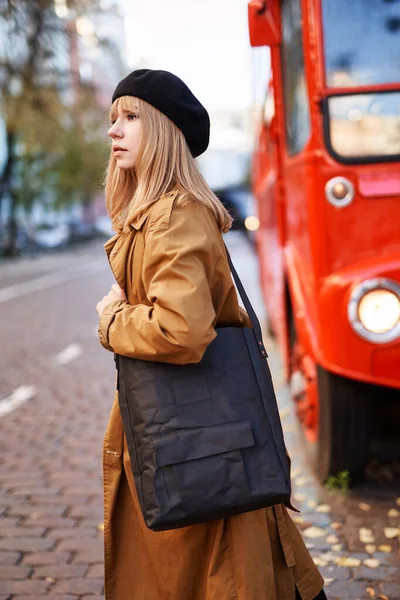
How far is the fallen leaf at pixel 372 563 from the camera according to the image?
378 cm

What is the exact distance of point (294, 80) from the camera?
4.71m

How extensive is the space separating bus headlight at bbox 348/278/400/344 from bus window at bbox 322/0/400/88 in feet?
3.48

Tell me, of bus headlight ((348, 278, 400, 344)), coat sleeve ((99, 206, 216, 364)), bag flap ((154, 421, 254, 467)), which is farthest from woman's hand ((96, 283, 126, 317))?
bus headlight ((348, 278, 400, 344))

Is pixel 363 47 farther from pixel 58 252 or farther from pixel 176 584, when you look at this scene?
pixel 58 252

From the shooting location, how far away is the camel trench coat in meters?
2.20

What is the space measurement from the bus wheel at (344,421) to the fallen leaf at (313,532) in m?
0.43

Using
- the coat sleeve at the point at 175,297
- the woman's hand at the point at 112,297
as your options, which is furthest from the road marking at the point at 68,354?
the coat sleeve at the point at 175,297

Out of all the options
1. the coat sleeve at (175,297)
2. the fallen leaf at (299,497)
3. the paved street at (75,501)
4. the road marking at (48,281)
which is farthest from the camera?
the road marking at (48,281)

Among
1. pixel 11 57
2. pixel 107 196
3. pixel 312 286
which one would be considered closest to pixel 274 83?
pixel 312 286

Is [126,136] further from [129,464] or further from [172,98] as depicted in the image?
[129,464]

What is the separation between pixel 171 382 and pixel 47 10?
805 inches

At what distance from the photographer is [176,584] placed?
2477 mm

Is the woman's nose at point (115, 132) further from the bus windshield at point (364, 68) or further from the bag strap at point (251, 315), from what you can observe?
the bus windshield at point (364, 68)

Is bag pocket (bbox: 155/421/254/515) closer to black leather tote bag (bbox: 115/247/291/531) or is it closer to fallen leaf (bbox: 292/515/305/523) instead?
black leather tote bag (bbox: 115/247/291/531)
